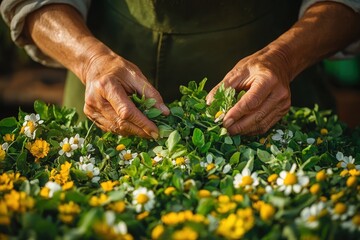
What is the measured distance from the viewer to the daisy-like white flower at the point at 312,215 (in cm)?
72

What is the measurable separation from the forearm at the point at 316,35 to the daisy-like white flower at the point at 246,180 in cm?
42

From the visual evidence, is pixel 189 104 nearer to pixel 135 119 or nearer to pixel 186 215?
pixel 135 119

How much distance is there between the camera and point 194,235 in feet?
2.22

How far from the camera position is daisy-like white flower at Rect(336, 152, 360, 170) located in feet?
3.19

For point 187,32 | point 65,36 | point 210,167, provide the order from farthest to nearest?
point 187,32, point 65,36, point 210,167

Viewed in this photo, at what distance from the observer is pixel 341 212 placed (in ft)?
2.46

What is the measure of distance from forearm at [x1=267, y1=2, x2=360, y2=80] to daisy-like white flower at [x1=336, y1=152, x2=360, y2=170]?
0.29m

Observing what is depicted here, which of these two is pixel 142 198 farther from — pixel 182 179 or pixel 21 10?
pixel 21 10

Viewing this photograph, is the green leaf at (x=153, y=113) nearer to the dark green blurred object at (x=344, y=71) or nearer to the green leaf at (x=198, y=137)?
the green leaf at (x=198, y=137)

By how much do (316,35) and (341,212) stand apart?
0.65 m

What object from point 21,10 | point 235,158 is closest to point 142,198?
point 235,158

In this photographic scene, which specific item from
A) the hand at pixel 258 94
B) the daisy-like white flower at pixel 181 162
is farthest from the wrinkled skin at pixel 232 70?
the daisy-like white flower at pixel 181 162

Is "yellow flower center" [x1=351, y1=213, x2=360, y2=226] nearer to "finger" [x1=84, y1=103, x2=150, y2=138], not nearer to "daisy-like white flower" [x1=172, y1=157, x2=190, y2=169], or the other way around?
"daisy-like white flower" [x1=172, y1=157, x2=190, y2=169]

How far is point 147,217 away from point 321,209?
27cm
